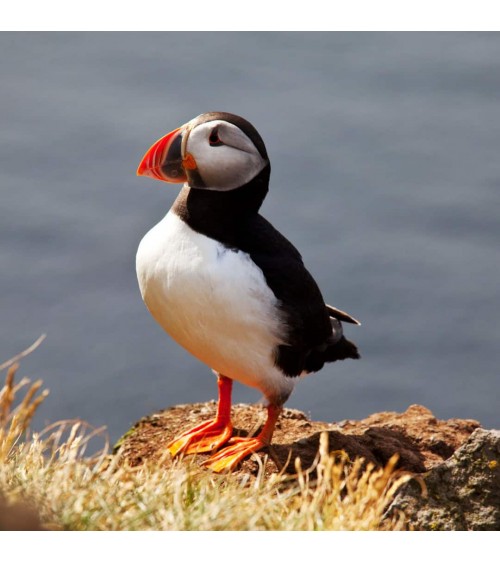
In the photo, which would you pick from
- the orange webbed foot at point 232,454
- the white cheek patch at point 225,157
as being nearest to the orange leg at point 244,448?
the orange webbed foot at point 232,454

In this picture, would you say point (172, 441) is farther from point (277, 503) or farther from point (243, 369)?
point (277, 503)

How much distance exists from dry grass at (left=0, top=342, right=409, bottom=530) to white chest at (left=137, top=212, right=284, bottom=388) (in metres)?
0.58

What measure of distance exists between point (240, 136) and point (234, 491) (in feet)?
3.88

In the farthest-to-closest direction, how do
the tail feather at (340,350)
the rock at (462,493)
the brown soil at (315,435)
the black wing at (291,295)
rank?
the tail feather at (340,350) < the brown soil at (315,435) < the black wing at (291,295) < the rock at (462,493)

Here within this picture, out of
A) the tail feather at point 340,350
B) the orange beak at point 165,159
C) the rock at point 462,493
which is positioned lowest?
the rock at point 462,493

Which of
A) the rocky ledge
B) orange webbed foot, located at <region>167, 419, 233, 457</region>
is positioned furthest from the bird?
the rocky ledge

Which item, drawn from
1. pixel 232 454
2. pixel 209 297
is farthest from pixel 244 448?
pixel 209 297

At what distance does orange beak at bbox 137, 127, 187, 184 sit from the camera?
13.3ft

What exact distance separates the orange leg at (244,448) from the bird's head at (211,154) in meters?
0.88

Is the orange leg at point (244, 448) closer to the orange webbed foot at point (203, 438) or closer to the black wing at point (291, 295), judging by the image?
the orange webbed foot at point (203, 438)

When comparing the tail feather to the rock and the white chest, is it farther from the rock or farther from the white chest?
the rock

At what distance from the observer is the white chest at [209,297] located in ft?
13.3

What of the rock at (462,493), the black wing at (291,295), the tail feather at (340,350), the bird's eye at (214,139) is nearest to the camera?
the rock at (462,493)

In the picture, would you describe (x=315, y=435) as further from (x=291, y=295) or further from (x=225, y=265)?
(x=225, y=265)
